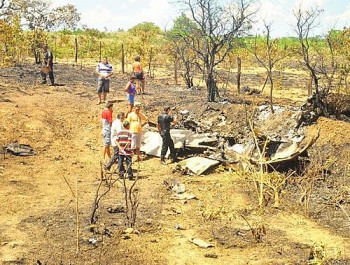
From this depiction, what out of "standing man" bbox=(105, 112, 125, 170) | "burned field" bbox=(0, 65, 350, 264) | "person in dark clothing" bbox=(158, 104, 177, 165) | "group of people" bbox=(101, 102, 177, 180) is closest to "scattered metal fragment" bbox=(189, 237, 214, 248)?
"burned field" bbox=(0, 65, 350, 264)

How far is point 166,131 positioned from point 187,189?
2114mm

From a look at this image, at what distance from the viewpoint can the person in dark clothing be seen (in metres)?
11.6

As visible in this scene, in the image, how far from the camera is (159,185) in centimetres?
1031

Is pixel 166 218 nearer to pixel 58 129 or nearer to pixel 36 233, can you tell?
pixel 36 233

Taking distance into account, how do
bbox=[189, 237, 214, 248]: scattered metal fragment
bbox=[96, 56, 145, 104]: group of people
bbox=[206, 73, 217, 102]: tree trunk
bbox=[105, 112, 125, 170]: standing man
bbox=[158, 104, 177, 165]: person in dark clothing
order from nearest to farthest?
bbox=[189, 237, 214, 248]: scattered metal fragment
bbox=[105, 112, 125, 170]: standing man
bbox=[158, 104, 177, 165]: person in dark clothing
bbox=[96, 56, 145, 104]: group of people
bbox=[206, 73, 217, 102]: tree trunk

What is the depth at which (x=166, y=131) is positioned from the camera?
11.7 m

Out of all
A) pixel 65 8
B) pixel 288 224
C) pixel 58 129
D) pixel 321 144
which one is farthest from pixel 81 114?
pixel 65 8

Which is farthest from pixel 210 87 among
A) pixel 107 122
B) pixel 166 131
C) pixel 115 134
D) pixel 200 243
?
pixel 200 243

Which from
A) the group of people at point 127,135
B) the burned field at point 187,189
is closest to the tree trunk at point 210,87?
the burned field at point 187,189

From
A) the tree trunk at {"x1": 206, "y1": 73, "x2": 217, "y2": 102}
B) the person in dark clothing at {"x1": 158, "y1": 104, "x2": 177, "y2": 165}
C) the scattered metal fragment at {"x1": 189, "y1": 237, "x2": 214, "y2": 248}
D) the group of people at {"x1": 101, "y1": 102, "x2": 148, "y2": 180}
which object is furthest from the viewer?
the tree trunk at {"x1": 206, "y1": 73, "x2": 217, "y2": 102}

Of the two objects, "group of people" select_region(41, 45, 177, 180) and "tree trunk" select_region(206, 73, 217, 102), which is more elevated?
"tree trunk" select_region(206, 73, 217, 102)

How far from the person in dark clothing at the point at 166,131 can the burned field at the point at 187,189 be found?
37 cm

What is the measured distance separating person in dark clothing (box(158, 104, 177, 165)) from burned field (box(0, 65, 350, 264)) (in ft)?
1.23

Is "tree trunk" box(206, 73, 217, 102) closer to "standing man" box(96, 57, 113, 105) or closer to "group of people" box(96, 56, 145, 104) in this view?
"group of people" box(96, 56, 145, 104)
